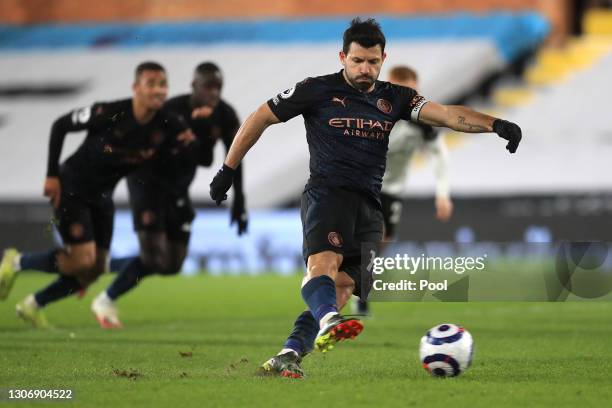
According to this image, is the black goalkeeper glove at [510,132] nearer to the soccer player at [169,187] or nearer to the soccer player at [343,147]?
the soccer player at [343,147]

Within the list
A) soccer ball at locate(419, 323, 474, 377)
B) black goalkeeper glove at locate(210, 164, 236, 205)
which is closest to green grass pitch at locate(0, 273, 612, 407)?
soccer ball at locate(419, 323, 474, 377)

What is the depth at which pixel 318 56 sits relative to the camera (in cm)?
2595

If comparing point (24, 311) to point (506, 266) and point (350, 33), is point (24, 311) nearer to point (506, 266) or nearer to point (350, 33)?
point (506, 266)

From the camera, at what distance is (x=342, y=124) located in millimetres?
6664

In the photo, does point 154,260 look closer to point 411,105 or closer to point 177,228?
point 177,228

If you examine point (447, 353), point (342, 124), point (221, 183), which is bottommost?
point (447, 353)

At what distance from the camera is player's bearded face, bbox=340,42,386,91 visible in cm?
648

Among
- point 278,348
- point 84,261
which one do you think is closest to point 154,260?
point 84,261

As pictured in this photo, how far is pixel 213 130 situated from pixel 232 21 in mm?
17678

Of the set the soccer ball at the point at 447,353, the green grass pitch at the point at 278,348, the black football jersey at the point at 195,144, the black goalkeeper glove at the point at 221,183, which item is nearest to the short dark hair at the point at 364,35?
the black goalkeeper glove at the point at 221,183

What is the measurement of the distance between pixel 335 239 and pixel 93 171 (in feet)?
12.8

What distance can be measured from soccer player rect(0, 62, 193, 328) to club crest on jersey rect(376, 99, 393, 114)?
312cm

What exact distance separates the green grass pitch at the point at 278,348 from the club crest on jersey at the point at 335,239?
0.72 m

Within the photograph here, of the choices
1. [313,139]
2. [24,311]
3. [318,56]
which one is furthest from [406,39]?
[313,139]
